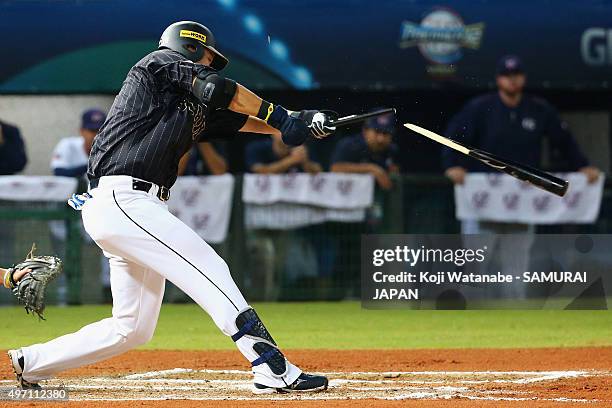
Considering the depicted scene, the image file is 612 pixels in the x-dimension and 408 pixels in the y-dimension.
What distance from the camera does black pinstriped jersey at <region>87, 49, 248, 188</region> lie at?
5.63 meters

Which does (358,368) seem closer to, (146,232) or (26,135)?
(146,232)

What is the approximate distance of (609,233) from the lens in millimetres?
11078

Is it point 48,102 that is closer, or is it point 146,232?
point 146,232

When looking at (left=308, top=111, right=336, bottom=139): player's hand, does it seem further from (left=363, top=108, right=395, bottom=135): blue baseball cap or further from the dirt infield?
(left=363, top=108, right=395, bottom=135): blue baseball cap

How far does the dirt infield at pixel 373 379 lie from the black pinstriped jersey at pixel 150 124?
1.06m

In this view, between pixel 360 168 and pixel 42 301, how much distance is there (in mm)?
5563

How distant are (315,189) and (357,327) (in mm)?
1800

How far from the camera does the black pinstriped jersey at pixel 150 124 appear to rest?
5629mm

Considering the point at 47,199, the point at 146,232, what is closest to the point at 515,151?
the point at 47,199

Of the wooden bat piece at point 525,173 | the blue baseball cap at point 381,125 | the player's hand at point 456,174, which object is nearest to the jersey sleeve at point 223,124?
the wooden bat piece at point 525,173

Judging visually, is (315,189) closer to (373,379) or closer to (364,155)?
(364,155)

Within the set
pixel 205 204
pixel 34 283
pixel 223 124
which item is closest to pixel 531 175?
pixel 223 124

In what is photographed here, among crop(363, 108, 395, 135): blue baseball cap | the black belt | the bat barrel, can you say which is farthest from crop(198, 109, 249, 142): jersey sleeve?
crop(363, 108, 395, 135): blue baseball cap

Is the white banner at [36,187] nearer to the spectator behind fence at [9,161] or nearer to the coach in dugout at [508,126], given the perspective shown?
the spectator behind fence at [9,161]
